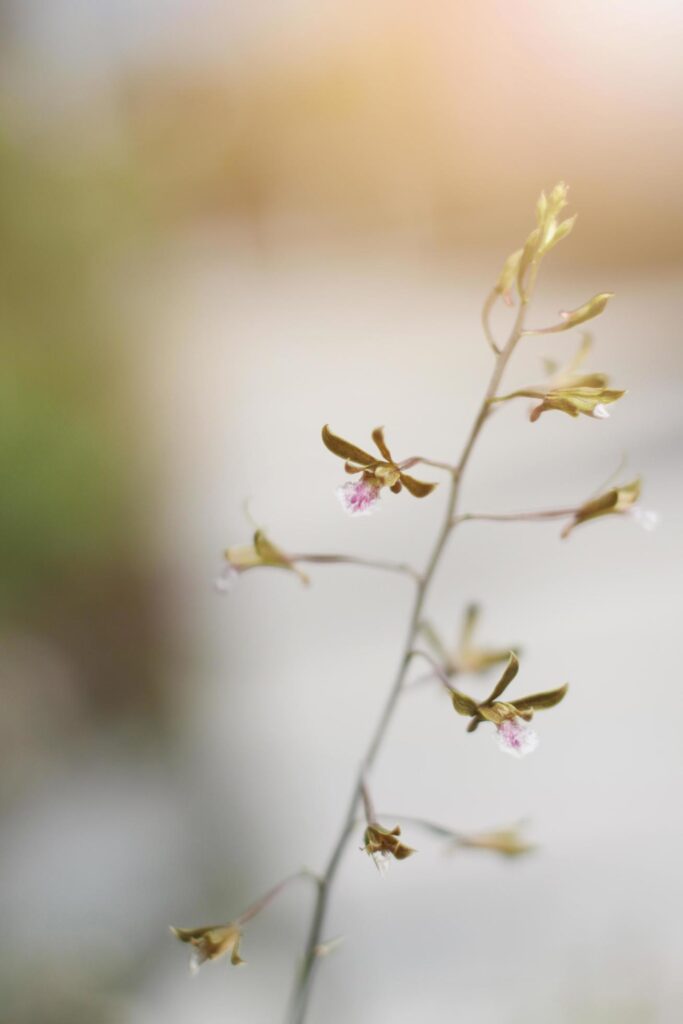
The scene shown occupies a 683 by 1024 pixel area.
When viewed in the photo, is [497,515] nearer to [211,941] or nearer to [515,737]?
[515,737]

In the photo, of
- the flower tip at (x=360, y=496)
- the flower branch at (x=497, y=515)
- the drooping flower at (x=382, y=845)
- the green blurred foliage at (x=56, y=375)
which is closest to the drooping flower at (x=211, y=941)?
the flower branch at (x=497, y=515)

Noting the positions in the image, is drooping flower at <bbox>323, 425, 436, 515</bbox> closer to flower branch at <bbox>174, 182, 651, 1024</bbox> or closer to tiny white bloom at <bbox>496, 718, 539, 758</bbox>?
flower branch at <bbox>174, 182, 651, 1024</bbox>

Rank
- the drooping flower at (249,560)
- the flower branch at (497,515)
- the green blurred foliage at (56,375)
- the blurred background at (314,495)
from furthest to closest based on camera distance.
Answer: the green blurred foliage at (56,375), the blurred background at (314,495), the drooping flower at (249,560), the flower branch at (497,515)

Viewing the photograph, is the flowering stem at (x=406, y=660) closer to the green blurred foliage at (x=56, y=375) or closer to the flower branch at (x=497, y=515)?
the flower branch at (x=497, y=515)

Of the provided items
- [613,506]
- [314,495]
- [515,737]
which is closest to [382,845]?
[515,737]

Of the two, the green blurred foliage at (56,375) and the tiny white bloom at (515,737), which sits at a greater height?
the green blurred foliage at (56,375)
